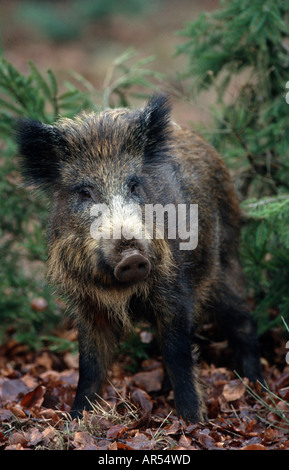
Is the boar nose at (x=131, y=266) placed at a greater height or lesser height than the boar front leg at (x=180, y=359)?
greater

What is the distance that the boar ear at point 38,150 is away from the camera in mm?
4352

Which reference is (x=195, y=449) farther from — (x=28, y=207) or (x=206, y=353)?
(x=28, y=207)

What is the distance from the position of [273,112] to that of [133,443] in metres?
3.75

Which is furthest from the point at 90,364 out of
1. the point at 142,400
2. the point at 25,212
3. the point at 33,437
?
the point at 25,212

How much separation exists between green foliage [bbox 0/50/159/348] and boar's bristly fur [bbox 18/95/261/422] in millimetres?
1490

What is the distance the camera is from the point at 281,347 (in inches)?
237

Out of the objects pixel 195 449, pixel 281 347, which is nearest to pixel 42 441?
pixel 195 449

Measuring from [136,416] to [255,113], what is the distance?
140 inches

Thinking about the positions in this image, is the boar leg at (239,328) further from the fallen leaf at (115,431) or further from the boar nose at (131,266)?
the boar nose at (131,266)

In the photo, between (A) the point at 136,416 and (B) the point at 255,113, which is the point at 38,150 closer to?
(A) the point at 136,416

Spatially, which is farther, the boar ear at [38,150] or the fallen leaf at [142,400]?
the fallen leaf at [142,400]

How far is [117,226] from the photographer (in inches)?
147

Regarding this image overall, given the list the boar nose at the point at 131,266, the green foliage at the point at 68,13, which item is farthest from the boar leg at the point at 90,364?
the green foliage at the point at 68,13

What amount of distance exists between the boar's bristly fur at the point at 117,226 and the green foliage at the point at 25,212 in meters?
1.49
